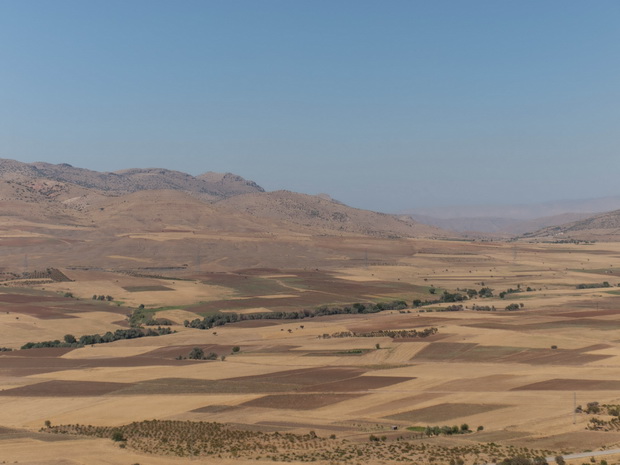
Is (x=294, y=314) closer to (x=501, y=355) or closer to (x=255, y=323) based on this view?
(x=255, y=323)

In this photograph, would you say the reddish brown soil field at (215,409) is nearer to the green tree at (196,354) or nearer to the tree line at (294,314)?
the green tree at (196,354)

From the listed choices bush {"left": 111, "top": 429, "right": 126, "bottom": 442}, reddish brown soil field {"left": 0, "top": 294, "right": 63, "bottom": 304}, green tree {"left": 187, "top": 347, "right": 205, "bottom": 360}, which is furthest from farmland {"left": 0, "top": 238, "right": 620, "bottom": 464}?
green tree {"left": 187, "top": 347, "right": 205, "bottom": 360}

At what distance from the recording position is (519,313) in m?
139

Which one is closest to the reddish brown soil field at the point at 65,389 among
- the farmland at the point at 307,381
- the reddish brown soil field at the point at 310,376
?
the farmland at the point at 307,381

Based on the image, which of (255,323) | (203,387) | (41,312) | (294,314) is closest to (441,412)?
(203,387)

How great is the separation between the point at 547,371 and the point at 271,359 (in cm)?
3699

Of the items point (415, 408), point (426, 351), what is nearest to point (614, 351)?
point (426, 351)

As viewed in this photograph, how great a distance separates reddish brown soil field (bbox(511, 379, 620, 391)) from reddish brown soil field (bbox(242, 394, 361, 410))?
1851 cm

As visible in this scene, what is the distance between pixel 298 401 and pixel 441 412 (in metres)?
15.1

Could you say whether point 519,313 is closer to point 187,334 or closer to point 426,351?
point 426,351

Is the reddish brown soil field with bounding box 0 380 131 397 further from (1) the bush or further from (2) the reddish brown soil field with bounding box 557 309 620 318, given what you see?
(2) the reddish brown soil field with bounding box 557 309 620 318

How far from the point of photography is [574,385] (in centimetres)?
7862

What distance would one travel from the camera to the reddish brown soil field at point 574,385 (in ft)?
251

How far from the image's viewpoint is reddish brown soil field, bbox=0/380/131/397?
8350 centimetres
